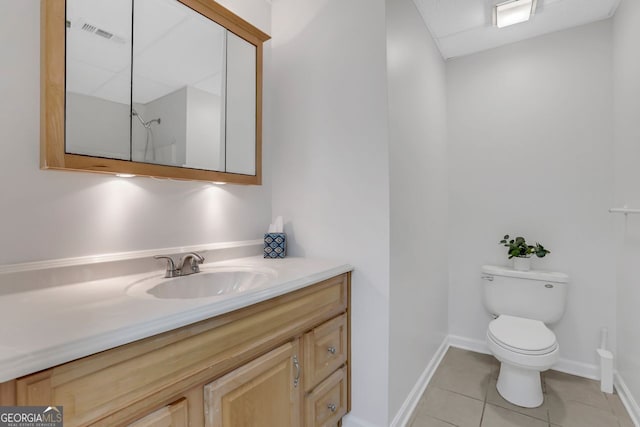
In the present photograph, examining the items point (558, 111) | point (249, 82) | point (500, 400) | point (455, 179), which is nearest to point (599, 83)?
point (558, 111)

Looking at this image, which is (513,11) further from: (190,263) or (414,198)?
(190,263)

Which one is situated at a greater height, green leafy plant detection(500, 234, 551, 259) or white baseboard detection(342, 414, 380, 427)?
green leafy plant detection(500, 234, 551, 259)

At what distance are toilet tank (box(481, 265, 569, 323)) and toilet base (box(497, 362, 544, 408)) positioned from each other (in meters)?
0.44

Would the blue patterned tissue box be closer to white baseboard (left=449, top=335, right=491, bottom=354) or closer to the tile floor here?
the tile floor

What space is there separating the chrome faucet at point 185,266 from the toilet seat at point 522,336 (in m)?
1.71

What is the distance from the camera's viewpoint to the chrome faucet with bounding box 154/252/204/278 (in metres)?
1.23

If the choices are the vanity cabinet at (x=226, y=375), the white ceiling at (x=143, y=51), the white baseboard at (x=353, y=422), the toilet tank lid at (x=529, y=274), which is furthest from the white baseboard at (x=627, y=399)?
the white ceiling at (x=143, y=51)

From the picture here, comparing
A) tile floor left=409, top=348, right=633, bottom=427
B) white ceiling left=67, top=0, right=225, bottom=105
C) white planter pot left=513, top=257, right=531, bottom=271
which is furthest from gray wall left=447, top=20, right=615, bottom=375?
white ceiling left=67, top=0, right=225, bottom=105

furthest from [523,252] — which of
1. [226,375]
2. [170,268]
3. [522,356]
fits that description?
[170,268]

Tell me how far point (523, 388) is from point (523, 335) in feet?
0.97

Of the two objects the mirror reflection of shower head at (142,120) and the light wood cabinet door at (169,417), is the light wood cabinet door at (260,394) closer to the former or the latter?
the light wood cabinet door at (169,417)

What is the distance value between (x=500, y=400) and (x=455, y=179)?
1.57m

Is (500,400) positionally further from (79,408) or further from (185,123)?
(185,123)

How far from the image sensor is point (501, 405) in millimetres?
1725
